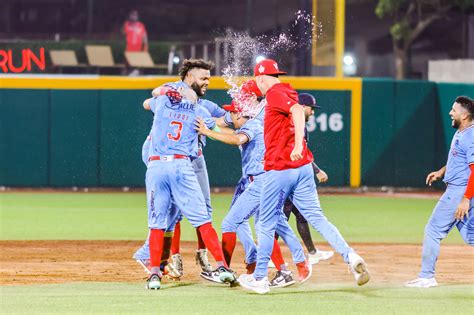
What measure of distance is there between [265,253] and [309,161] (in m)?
A: 0.91

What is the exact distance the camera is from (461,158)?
1103cm

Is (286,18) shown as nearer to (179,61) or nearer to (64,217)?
(179,61)

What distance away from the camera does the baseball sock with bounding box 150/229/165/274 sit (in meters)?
10.8

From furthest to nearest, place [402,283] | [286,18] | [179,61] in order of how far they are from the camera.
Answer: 1. [286,18]
2. [179,61]
3. [402,283]

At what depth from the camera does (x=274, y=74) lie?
414 inches

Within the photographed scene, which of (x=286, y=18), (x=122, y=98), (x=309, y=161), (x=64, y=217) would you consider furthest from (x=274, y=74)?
(x=286, y=18)

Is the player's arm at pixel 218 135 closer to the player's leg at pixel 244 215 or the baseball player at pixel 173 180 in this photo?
the baseball player at pixel 173 180

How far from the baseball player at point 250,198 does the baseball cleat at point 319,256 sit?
5.78 ft

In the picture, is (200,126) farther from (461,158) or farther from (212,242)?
(461,158)

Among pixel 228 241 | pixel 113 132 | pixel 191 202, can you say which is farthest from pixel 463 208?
pixel 113 132

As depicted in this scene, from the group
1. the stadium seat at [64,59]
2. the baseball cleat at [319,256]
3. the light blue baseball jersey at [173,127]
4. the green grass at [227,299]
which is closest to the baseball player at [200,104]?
the light blue baseball jersey at [173,127]

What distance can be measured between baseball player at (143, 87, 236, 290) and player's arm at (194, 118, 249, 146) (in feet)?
0.24

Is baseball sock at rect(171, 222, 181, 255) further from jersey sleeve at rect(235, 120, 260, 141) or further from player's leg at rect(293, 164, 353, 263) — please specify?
player's leg at rect(293, 164, 353, 263)

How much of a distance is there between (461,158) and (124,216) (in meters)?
8.61
